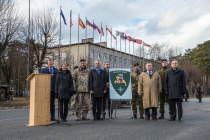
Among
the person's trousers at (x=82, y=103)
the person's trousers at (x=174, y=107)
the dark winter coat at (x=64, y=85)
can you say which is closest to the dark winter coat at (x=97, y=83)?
the person's trousers at (x=82, y=103)

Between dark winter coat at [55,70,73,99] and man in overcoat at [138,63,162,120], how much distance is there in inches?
102

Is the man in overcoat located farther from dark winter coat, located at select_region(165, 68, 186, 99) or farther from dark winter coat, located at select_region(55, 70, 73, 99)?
dark winter coat, located at select_region(55, 70, 73, 99)

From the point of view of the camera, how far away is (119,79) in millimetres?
10750

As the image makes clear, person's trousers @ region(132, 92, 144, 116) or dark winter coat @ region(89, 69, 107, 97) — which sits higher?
dark winter coat @ region(89, 69, 107, 97)

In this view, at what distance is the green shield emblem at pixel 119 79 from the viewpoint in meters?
10.7

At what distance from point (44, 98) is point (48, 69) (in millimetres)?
1452

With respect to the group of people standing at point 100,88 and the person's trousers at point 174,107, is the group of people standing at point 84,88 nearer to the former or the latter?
the group of people standing at point 100,88

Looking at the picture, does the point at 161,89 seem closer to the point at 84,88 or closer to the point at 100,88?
the point at 100,88

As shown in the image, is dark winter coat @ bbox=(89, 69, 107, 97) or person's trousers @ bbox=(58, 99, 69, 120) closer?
person's trousers @ bbox=(58, 99, 69, 120)

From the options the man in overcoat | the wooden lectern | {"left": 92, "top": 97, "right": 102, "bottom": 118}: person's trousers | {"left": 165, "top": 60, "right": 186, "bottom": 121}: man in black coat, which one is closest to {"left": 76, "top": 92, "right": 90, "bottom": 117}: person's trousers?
{"left": 92, "top": 97, "right": 102, "bottom": 118}: person's trousers

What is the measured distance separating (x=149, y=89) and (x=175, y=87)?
36.3 inches

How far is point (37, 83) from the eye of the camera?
8617 millimetres

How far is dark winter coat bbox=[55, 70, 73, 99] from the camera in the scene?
30.3 feet

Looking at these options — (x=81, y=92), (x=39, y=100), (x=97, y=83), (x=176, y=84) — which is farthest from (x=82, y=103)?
(x=176, y=84)
